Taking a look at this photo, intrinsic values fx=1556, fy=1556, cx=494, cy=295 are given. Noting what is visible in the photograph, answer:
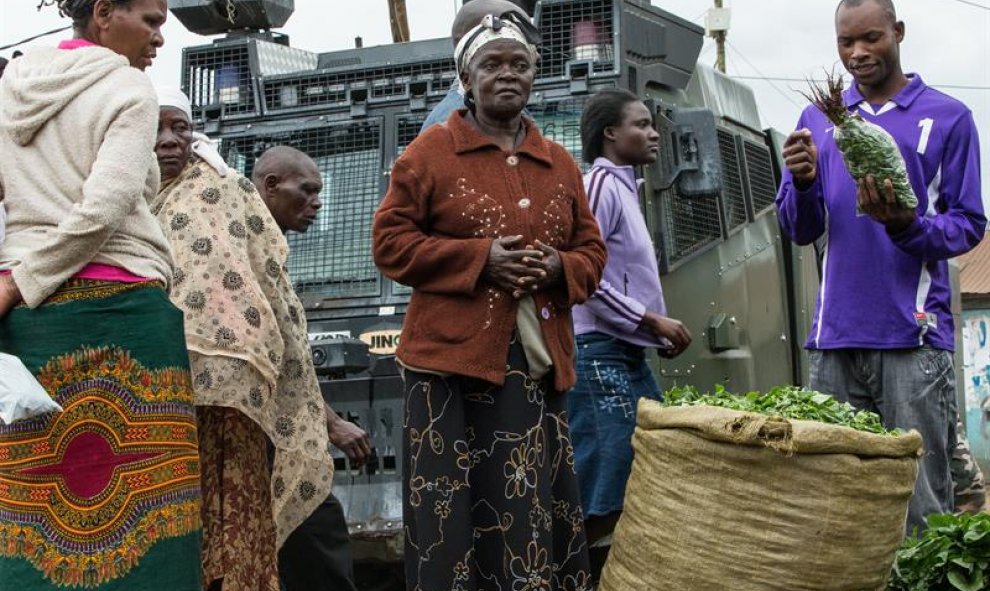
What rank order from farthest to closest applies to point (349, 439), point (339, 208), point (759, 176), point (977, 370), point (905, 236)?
1. point (977, 370)
2. point (759, 176)
3. point (339, 208)
4. point (349, 439)
5. point (905, 236)

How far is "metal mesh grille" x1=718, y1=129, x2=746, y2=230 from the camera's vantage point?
7.69 metres

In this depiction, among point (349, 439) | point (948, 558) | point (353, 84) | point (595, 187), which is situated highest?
point (353, 84)

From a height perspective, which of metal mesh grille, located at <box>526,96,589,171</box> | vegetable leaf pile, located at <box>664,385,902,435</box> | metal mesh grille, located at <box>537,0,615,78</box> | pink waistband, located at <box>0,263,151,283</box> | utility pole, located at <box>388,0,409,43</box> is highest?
utility pole, located at <box>388,0,409,43</box>

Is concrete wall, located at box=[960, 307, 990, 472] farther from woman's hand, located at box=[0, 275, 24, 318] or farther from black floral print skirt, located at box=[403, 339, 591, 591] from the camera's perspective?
woman's hand, located at box=[0, 275, 24, 318]

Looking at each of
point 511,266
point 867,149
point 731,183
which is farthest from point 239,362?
point 731,183

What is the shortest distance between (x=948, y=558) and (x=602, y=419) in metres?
1.32

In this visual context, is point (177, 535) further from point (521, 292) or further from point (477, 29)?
point (477, 29)

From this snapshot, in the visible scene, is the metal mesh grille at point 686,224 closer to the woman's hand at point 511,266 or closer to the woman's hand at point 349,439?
the woman's hand at point 349,439

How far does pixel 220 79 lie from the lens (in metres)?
7.62

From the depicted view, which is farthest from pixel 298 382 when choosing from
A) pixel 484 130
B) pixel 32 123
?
pixel 32 123

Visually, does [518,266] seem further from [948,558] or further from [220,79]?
[220,79]

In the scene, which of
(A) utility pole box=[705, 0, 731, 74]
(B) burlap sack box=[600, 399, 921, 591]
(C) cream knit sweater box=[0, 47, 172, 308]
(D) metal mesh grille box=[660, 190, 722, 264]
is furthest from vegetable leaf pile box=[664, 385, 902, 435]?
(A) utility pole box=[705, 0, 731, 74]

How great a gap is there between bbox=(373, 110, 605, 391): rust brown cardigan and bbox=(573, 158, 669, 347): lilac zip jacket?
0.75m

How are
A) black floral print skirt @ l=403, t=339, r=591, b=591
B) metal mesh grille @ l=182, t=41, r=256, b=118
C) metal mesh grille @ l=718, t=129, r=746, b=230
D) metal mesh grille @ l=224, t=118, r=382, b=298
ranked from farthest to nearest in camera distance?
1. metal mesh grille @ l=718, t=129, r=746, b=230
2. metal mesh grille @ l=182, t=41, r=256, b=118
3. metal mesh grille @ l=224, t=118, r=382, b=298
4. black floral print skirt @ l=403, t=339, r=591, b=591
